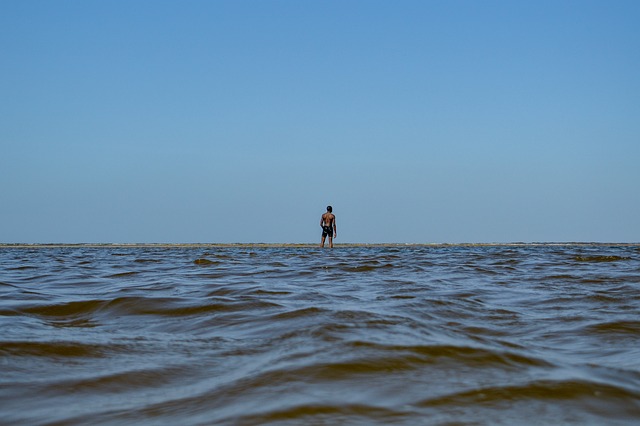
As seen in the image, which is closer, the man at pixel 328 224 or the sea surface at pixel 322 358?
the sea surface at pixel 322 358

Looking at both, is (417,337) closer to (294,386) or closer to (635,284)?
(294,386)

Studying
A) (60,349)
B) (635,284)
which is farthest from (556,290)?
(60,349)

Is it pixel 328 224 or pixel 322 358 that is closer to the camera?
pixel 322 358

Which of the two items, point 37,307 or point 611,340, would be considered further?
point 37,307

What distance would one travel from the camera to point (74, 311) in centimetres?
398

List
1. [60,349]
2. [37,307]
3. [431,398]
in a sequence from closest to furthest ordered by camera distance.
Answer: [431,398]
[60,349]
[37,307]

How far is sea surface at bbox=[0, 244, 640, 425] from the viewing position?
5.52ft

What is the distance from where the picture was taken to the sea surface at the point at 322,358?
168cm

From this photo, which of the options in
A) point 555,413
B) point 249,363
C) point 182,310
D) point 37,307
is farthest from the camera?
point 37,307

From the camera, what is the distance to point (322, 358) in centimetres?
227

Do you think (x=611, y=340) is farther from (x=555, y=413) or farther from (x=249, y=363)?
(x=249, y=363)

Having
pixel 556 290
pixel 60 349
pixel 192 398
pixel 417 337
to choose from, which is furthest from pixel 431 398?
pixel 556 290

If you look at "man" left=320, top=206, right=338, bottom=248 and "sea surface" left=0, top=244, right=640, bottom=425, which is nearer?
"sea surface" left=0, top=244, right=640, bottom=425

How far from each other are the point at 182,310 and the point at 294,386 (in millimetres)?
1994
